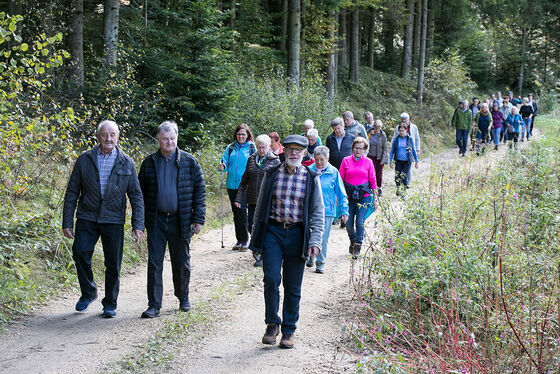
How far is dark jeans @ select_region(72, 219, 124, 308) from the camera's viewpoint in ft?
22.5

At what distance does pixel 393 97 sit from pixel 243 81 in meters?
14.6

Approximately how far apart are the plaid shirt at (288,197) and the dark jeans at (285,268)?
0.43 feet

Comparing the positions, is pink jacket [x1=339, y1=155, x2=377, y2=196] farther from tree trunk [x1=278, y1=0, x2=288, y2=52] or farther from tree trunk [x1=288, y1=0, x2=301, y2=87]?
tree trunk [x1=278, y1=0, x2=288, y2=52]

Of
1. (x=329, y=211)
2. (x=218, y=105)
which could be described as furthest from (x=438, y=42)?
(x=329, y=211)

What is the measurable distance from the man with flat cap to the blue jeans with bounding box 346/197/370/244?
3.67 metres

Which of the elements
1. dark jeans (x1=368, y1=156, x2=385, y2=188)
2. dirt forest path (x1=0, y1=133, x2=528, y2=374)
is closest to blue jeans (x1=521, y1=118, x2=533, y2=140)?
dark jeans (x1=368, y1=156, x2=385, y2=188)

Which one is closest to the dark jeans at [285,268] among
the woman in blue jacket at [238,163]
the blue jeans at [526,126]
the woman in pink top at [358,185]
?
the woman in pink top at [358,185]

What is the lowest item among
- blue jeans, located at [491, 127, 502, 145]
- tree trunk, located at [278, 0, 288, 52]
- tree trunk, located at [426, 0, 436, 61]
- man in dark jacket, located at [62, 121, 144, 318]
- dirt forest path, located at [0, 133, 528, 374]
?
dirt forest path, located at [0, 133, 528, 374]

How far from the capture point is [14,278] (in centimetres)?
746

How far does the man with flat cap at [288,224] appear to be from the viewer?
6.03m

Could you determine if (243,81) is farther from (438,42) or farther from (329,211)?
(438,42)

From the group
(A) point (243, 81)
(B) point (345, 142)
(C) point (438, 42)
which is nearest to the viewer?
(B) point (345, 142)

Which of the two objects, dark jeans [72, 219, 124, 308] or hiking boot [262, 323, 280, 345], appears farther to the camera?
dark jeans [72, 219, 124, 308]

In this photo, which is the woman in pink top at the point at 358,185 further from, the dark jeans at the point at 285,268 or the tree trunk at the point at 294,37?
the tree trunk at the point at 294,37
